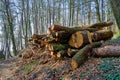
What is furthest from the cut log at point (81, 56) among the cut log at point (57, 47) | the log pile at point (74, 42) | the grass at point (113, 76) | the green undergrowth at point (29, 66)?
the green undergrowth at point (29, 66)

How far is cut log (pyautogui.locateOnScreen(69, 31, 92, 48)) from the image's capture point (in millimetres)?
8625

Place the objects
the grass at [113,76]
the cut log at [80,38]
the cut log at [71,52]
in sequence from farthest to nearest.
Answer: the cut log at [80,38]
the cut log at [71,52]
the grass at [113,76]

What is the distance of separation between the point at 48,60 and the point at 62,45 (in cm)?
116

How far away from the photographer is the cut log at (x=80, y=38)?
862 cm

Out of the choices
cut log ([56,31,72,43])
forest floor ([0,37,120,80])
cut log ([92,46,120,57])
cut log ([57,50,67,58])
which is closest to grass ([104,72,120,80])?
forest floor ([0,37,120,80])

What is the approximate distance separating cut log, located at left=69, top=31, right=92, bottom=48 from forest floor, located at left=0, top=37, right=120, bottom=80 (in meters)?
0.75

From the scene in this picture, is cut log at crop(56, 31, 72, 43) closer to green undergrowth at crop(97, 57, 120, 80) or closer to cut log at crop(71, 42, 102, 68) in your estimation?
cut log at crop(71, 42, 102, 68)

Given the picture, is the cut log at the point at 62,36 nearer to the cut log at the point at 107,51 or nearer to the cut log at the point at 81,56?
the cut log at the point at 81,56

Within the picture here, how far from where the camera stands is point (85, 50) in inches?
318

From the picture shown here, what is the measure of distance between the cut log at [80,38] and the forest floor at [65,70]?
746mm

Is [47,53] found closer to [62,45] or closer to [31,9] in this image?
[62,45]

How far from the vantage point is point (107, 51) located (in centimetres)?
782

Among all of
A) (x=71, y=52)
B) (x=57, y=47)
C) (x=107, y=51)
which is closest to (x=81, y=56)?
(x=71, y=52)

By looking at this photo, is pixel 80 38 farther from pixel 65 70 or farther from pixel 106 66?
pixel 106 66
